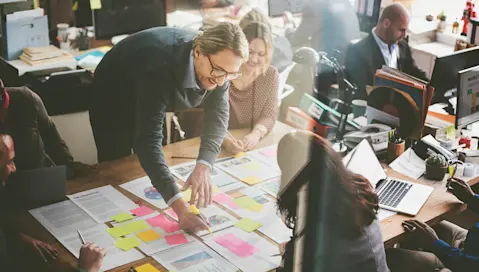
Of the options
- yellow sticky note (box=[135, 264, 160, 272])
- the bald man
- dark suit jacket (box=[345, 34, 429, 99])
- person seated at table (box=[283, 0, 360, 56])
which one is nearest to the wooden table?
yellow sticky note (box=[135, 264, 160, 272])

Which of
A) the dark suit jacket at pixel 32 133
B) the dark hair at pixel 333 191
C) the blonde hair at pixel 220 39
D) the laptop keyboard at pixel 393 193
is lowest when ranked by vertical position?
the laptop keyboard at pixel 393 193

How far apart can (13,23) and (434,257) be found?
1612 millimetres

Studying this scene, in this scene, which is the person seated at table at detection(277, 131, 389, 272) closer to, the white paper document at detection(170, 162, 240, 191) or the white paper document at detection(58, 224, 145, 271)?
the white paper document at detection(170, 162, 240, 191)

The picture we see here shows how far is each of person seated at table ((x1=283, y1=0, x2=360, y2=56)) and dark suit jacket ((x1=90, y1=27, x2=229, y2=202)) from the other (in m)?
0.86

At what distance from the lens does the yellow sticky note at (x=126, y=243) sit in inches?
62.1

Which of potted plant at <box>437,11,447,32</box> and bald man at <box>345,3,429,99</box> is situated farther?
potted plant at <box>437,11,447,32</box>

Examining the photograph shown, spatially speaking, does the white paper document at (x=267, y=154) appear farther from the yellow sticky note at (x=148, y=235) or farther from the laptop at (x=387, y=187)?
the yellow sticky note at (x=148, y=235)

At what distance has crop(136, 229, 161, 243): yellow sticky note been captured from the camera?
162 centimetres

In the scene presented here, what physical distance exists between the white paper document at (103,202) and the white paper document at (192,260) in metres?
0.21

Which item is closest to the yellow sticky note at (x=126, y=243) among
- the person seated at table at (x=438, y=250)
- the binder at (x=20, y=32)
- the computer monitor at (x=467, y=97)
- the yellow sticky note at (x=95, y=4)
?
the binder at (x=20, y=32)

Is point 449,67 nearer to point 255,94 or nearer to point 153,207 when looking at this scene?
point 255,94

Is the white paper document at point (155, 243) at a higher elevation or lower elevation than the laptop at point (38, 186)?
lower

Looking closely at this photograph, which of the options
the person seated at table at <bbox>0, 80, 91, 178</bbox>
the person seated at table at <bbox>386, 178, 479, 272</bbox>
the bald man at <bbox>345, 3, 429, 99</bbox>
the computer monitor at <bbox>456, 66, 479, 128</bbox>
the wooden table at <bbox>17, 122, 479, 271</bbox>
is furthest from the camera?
the bald man at <bbox>345, 3, 429, 99</bbox>

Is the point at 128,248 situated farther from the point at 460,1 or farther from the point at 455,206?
the point at 460,1
